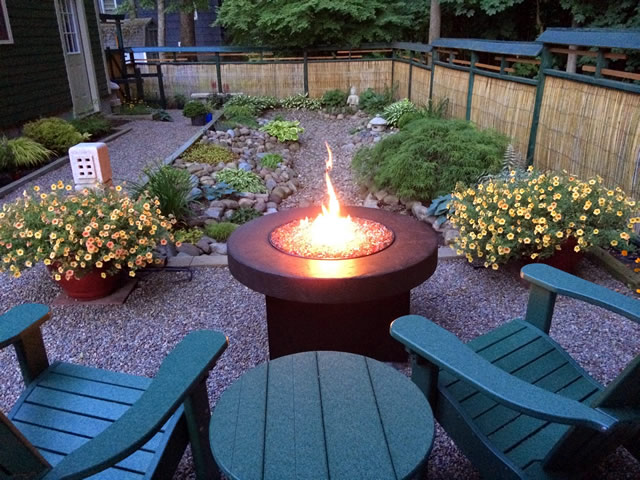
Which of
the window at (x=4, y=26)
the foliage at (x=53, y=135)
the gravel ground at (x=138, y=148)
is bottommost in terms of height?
the gravel ground at (x=138, y=148)

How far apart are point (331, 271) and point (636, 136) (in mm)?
2906

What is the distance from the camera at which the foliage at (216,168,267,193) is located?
620cm

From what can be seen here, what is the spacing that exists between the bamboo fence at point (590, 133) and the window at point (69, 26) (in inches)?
366

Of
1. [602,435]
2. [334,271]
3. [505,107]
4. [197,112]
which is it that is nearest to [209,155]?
[197,112]

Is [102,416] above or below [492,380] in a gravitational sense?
below

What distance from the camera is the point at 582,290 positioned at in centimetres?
184

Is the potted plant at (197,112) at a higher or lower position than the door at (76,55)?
lower

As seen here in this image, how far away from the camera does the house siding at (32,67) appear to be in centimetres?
795

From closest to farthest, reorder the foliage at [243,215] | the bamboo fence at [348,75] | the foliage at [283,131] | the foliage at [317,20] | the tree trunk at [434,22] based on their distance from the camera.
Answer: the foliage at [243,215]
the foliage at [283,131]
the foliage at [317,20]
the bamboo fence at [348,75]
the tree trunk at [434,22]

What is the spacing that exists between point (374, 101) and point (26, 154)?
24.5ft

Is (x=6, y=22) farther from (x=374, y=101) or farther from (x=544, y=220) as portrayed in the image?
(x=544, y=220)

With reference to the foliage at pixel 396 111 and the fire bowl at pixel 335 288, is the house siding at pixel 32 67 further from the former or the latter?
the fire bowl at pixel 335 288

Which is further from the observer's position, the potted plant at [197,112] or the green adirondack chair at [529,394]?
the potted plant at [197,112]

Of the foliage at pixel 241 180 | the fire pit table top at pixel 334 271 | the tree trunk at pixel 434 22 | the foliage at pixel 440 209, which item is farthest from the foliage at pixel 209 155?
the tree trunk at pixel 434 22
